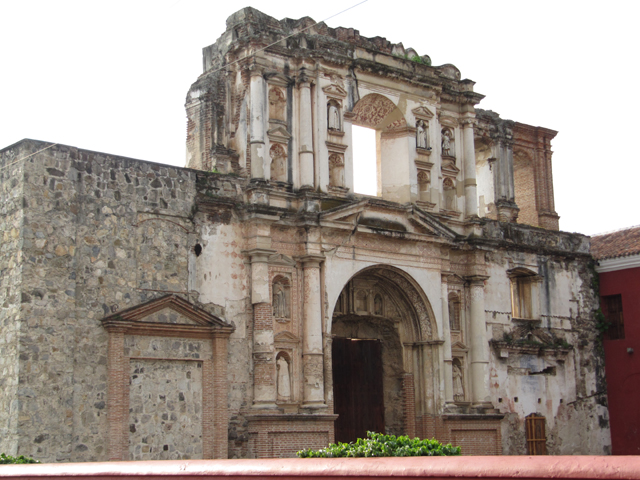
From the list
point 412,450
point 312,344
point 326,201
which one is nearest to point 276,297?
point 312,344

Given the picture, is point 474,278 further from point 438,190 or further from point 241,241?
point 241,241

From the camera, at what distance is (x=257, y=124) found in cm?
1950

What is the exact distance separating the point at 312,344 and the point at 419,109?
267 inches

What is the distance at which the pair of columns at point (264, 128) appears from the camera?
19375 millimetres

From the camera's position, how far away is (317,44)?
20.6 meters

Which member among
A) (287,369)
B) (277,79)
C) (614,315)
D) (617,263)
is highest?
(277,79)

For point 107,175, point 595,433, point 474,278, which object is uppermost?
point 107,175

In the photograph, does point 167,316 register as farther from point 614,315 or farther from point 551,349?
point 614,315

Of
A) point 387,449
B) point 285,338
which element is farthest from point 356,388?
point 387,449

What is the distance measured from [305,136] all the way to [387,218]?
2.70 meters

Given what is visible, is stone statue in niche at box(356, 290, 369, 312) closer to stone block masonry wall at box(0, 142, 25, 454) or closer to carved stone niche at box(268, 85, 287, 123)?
carved stone niche at box(268, 85, 287, 123)

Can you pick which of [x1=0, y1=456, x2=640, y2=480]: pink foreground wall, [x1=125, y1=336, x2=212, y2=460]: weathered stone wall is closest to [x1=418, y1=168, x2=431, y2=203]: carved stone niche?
[x1=125, y1=336, x2=212, y2=460]: weathered stone wall

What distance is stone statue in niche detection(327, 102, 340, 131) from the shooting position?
20.6 metres

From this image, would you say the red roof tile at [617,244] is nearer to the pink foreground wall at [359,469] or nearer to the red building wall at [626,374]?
the red building wall at [626,374]
